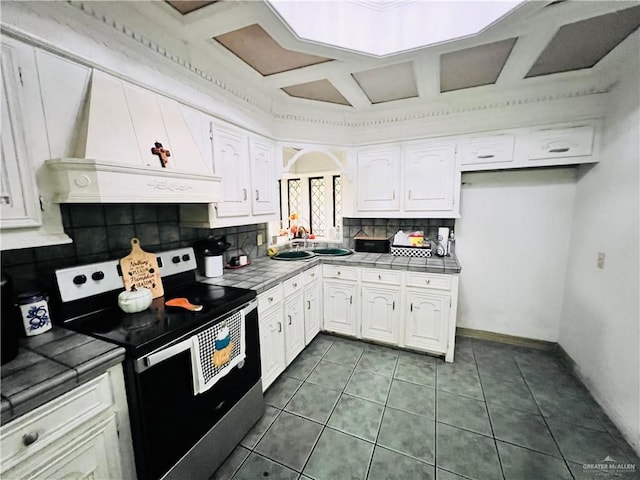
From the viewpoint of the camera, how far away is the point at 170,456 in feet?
3.78

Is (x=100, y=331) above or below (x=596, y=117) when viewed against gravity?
below

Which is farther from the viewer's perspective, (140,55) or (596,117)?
(596,117)

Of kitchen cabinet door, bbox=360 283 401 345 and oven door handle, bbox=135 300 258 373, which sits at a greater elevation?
oven door handle, bbox=135 300 258 373

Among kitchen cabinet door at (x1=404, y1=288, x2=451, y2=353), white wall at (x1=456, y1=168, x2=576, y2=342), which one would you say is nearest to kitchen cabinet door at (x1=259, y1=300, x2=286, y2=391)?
kitchen cabinet door at (x1=404, y1=288, x2=451, y2=353)

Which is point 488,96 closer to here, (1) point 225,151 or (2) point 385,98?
(2) point 385,98

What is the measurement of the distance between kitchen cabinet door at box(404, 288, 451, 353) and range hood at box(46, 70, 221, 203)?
196 cm

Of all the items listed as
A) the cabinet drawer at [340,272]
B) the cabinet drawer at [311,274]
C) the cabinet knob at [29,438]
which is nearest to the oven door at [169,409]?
the cabinet knob at [29,438]

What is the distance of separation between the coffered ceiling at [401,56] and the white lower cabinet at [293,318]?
162cm

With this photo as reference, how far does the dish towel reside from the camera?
1254 mm

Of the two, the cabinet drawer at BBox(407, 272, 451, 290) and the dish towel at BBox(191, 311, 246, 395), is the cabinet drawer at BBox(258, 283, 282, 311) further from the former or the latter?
the cabinet drawer at BBox(407, 272, 451, 290)

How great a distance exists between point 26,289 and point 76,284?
187 millimetres

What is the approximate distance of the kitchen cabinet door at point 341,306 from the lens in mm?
2697

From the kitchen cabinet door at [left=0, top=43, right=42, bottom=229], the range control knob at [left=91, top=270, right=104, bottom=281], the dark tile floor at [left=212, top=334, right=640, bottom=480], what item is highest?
the kitchen cabinet door at [left=0, top=43, right=42, bottom=229]

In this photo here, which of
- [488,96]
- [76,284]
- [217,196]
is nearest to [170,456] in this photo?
[76,284]
